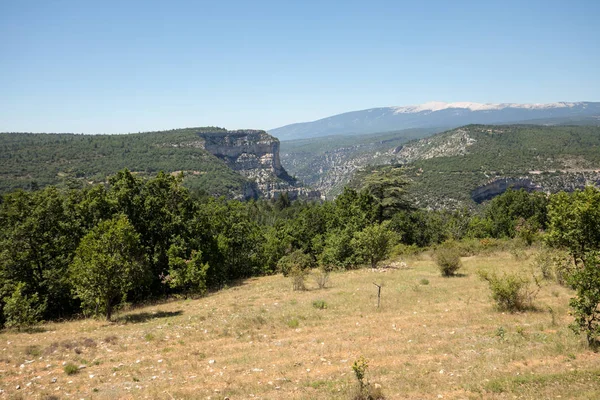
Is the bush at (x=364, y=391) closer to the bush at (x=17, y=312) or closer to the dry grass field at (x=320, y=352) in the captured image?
the dry grass field at (x=320, y=352)

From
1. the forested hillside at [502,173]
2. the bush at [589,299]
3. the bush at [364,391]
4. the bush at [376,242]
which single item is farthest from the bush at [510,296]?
the forested hillside at [502,173]

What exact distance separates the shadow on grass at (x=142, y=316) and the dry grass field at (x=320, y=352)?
0.39 ft

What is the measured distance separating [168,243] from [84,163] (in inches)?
5892

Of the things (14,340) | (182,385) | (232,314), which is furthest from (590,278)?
(14,340)

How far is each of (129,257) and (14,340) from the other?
663cm

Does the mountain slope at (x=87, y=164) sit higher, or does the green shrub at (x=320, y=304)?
the mountain slope at (x=87, y=164)

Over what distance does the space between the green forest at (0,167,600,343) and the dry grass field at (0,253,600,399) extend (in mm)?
2108

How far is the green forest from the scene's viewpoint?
19562mm

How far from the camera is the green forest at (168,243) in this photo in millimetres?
19562

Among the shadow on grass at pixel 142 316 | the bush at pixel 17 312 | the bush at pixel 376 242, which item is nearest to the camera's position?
the bush at pixel 17 312

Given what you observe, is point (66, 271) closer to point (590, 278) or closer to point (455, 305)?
point (455, 305)

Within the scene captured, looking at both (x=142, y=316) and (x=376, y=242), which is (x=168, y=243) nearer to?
(x=142, y=316)

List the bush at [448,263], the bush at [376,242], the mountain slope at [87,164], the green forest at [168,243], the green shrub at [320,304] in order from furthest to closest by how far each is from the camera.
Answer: the mountain slope at [87,164], the bush at [376,242], the bush at [448,263], the green shrub at [320,304], the green forest at [168,243]

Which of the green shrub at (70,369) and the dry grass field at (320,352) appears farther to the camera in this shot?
the green shrub at (70,369)
